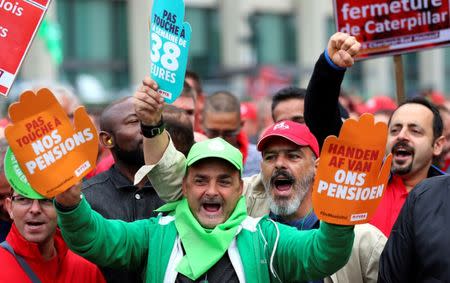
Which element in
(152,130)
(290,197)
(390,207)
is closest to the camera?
(152,130)

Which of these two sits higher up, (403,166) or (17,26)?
(17,26)

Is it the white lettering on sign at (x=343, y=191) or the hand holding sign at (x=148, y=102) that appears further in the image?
the hand holding sign at (x=148, y=102)

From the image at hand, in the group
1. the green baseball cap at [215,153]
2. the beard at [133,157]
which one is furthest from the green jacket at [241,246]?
the beard at [133,157]

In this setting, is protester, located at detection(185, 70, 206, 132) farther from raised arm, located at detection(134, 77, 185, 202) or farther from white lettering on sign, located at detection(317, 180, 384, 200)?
white lettering on sign, located at detection(317, 180, 384, 200)

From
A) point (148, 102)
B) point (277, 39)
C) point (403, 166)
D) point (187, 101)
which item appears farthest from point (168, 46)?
point (277, 39)

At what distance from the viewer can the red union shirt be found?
15.3ft

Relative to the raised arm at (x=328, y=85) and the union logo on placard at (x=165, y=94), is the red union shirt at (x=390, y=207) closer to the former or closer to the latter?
the raised arm at (x=328, y=85)

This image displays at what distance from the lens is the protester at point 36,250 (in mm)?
3938

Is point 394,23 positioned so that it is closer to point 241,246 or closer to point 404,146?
point 404,146

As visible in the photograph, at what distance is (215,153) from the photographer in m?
3.88

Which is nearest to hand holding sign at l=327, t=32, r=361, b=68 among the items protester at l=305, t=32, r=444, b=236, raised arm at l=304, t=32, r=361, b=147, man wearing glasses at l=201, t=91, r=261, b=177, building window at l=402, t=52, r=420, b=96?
raised arm at l=304, t=32, r=361, b=147

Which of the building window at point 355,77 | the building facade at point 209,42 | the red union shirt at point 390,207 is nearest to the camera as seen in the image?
the red union shirt at point 390,207

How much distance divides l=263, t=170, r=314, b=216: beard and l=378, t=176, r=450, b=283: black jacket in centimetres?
60

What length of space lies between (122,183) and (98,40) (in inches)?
1512
